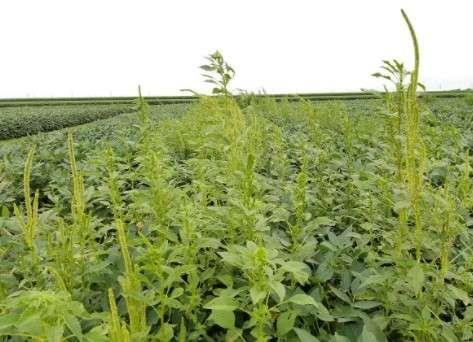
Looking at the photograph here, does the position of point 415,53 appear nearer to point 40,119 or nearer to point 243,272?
point 243,272

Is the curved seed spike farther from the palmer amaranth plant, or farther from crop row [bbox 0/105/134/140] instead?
crop row [bbox 0/105/134/140]

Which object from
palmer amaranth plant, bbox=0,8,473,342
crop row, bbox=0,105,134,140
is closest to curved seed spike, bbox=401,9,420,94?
palmer amaranth plant, bbox=0,8,473,342

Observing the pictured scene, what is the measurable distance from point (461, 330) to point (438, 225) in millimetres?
353

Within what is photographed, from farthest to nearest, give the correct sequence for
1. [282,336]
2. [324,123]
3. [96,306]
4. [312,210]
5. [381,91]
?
[324,123] < [312,210] < [381,91] < [96,306] < [282,336]

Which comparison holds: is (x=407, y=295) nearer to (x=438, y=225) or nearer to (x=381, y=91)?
(x=438, y=225)

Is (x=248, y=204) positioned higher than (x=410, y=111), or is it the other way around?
(x=410, y=111)

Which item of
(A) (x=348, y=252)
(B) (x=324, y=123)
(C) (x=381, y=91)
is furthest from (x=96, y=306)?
(B) (x=324, y=123)

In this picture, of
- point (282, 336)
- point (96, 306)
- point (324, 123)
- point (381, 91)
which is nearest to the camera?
point (282, 336)

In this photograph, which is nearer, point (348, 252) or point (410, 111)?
point (410, 111)

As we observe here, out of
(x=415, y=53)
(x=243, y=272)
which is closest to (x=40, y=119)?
(x=243, y=272)

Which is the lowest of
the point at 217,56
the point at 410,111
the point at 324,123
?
the point at 324,123

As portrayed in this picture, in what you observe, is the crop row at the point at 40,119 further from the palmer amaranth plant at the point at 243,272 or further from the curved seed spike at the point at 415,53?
the curved seed spike at the point at 415,53

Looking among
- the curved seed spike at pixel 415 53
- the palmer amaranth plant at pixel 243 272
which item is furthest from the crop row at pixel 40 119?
the curved seed spike at pixel 415 53

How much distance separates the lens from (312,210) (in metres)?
2.66
